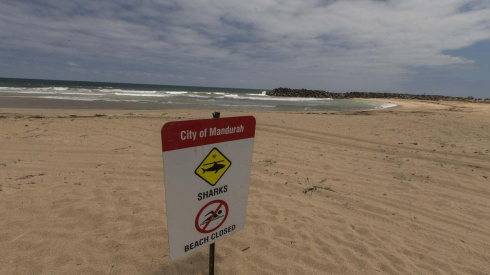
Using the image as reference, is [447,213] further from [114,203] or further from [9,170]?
[9,170]

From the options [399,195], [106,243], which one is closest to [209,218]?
[106,243]

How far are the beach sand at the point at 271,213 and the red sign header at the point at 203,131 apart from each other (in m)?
1.48

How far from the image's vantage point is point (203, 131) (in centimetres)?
157

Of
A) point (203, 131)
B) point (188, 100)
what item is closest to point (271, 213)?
point (203, 131)

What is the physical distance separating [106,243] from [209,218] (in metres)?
1.63

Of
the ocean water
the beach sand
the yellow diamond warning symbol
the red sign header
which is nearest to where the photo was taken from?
the red sign header

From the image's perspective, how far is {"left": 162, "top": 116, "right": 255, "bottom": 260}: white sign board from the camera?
1481 millimetres

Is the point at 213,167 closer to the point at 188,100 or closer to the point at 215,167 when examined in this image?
the point at 215,167

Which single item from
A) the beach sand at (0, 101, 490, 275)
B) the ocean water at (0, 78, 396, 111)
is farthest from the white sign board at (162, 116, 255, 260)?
the ocean water at (0, 78, 396, 111)

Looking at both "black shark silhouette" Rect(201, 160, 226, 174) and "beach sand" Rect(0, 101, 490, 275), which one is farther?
"beach sand" Rect(0, 101, 490, 275)

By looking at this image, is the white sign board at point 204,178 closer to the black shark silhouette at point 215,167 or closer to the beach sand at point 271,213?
the black shark silhouette at point 215,167

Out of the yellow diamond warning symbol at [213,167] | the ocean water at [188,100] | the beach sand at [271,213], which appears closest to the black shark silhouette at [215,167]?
the yellow diamond warning symbol at [213,167]

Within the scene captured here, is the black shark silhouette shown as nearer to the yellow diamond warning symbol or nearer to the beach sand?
the yellow diamond warning symbol

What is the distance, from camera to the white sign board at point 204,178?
1481mm
